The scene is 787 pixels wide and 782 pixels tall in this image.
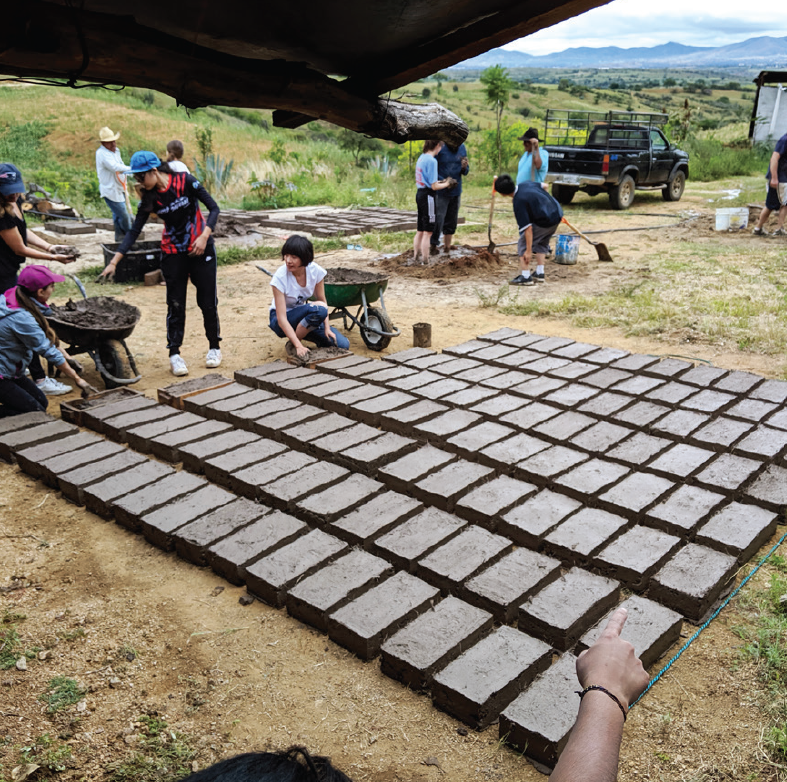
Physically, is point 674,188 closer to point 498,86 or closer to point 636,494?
point 498,86

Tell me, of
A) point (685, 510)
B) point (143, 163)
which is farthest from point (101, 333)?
point (685, 510)

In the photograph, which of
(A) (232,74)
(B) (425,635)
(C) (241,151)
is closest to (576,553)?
(B) (425,635)

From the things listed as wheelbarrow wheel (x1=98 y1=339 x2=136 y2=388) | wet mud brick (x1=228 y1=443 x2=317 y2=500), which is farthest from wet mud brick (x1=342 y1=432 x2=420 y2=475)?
wheelbarrow wheel (x1=98 y1=339 x2=136 y2=388)

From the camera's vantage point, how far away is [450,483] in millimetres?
4074

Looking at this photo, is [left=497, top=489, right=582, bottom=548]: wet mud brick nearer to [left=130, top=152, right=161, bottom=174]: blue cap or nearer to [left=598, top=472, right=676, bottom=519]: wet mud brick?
[left=598, top=472, right=676, bottom=519]: wet mud brick

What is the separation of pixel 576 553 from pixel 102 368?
13.8ft

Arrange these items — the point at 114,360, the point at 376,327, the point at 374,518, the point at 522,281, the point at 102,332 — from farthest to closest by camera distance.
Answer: the point at 522,281, the point at 376,327, the point at 114,360, the point at 102,332, the point at 374,518

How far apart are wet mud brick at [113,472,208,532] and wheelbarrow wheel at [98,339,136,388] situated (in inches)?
81.2

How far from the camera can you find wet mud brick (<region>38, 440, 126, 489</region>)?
4398 mm

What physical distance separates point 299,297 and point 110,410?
1927mm

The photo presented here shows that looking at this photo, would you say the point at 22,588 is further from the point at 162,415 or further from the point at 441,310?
the point at 441,310

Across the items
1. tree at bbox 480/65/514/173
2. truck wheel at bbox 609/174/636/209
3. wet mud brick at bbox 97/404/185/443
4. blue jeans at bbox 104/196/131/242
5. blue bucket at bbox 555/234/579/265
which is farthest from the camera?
tree at bbox 480/65/514/173

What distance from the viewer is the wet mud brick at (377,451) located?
14.3 feet

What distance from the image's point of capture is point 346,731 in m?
2.67
